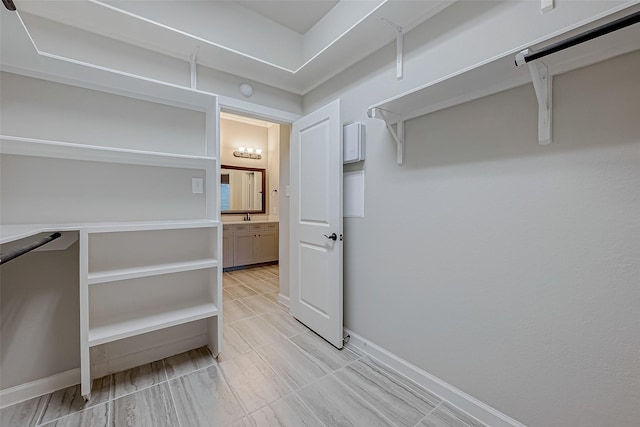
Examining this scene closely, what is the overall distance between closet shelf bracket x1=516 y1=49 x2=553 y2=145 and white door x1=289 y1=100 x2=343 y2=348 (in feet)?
4.16

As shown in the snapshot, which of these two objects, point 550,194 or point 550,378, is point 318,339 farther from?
point 550,194

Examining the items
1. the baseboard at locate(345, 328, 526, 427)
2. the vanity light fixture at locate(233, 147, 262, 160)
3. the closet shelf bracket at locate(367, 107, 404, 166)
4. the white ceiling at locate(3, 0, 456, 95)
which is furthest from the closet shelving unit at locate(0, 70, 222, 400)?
the vanity light fixture at locate(233, 147, 262, 160)

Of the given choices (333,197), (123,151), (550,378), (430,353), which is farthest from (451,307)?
(123,151)

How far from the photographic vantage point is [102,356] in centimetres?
187

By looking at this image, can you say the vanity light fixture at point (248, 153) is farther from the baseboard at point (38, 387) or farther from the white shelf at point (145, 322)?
the baseboard at point (38, 387)

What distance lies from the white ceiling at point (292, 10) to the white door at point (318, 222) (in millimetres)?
907

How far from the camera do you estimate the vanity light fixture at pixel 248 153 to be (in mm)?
5277

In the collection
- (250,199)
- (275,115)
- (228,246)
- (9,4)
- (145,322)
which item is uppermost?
(275,115)

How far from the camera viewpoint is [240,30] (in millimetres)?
2406

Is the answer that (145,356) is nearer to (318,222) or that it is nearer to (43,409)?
(43,409)

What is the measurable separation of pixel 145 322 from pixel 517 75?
2610mm

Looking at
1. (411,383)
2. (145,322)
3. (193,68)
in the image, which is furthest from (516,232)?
(193,68)

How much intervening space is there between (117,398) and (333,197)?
1932 mm

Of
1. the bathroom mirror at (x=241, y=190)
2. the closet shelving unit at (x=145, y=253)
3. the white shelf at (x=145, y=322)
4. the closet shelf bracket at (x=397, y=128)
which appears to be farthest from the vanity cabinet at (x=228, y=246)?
the closet shelf bracket at (x=397, y=128)
